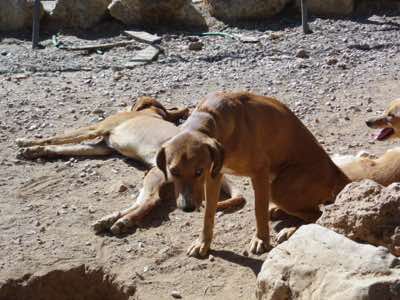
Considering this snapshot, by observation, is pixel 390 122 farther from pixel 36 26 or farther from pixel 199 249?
pixel 36 26

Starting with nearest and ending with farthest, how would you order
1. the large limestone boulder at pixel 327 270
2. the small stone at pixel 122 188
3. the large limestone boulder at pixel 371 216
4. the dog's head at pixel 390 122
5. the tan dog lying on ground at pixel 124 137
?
the large limestone boulder at pixel 327 270 < the large limestone boulder at pixel 371 216 < the small stone at pixel 122 188 < the dog's head at pixel 390 122 < the tan dog lying on ground at pixel 124 137

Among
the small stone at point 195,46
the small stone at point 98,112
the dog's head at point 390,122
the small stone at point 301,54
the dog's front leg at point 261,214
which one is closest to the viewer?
the dog's front leg at point 261,214

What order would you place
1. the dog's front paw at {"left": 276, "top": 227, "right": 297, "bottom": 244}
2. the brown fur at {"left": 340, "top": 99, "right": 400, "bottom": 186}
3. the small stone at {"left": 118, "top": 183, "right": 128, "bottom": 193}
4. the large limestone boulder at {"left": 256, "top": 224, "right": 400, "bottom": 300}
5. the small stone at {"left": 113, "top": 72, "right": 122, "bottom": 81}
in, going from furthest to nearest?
the small stone at {"left": 113, "top": 72, "right": 122, "bottom": 81}
the small stone at {"left": 118, "top": 183, "right": 128, "bottom": 193}
the brown fur at {"left": 340, "top": 99, "right": 400, "bottom": 186}
the dog's front paw at {"left": 276, "top": 227, "right": 297, "bottom": 244}
the large limestone boulder at {"left": 256, "top": 224, "right": 400, "bottom": 300}

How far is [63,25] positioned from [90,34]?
590 mm

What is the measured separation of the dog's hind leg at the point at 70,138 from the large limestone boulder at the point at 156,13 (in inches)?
198

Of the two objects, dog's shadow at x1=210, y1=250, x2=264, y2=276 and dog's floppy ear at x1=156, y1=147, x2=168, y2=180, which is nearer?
dog's floppy ear at x1=156, y1=147, x2=168, y2=180

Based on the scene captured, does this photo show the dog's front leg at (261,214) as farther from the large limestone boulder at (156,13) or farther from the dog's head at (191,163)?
the large limestone boulder at (156,13)

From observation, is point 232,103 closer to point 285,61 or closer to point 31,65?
point 285,61

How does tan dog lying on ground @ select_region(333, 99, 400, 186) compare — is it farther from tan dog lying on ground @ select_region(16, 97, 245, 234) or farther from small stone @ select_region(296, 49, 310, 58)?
small stone @ select_region(296, 49, 310, 58)

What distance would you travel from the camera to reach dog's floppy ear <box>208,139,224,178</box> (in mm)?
4801

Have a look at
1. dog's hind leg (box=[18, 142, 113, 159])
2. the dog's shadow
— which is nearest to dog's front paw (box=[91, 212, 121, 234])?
the dog's shadow

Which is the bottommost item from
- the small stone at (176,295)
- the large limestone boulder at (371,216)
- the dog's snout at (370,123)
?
the small stone at (176,295)

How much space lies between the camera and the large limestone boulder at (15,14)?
41.1 ft

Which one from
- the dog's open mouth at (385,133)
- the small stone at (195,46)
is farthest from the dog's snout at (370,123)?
the small stone at (195,46)
